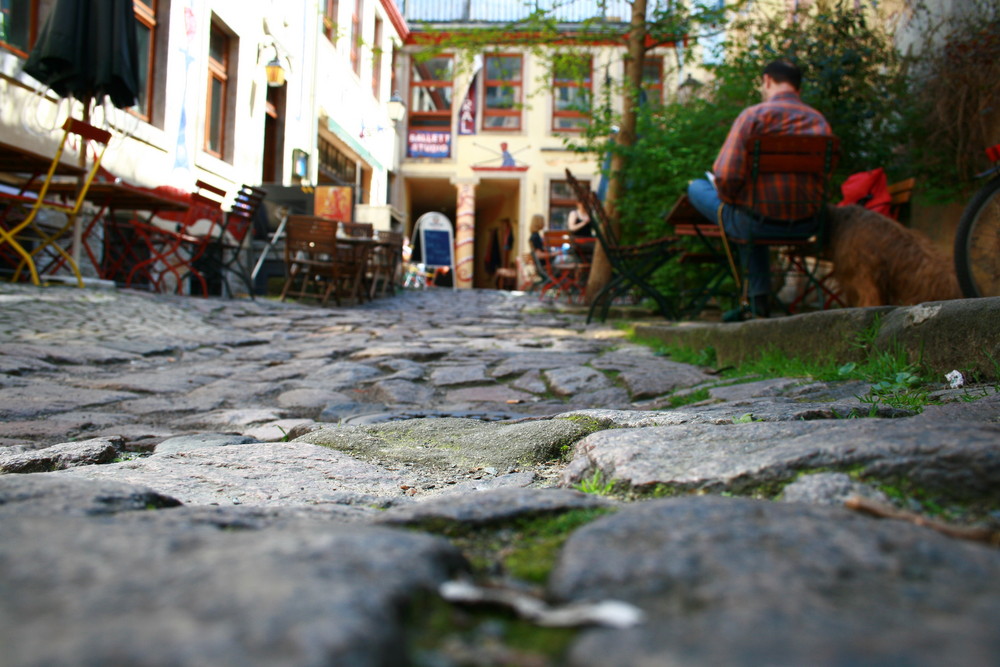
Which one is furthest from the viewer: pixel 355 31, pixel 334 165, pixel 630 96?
pixel 355 31

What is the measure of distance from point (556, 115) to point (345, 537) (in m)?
23.1

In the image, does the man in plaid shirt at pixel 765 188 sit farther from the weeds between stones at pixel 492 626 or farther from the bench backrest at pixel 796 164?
the weeds between stones at pixel 492 626

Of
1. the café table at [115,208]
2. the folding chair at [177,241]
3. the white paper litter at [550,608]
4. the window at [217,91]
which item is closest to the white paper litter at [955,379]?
the white paper litter at [550,608]

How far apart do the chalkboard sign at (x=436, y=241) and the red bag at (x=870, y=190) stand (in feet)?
48.3

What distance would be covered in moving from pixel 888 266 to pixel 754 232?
2.63 feet

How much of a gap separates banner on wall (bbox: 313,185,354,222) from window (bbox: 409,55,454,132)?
9.76 metres

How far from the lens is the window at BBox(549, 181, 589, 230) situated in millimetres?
22859

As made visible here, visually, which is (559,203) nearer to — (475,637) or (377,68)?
(377,68)

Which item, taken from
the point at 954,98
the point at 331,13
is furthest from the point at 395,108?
the point at 954,98

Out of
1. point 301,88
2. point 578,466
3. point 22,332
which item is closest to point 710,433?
point 578,466

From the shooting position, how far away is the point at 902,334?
8.05 feet

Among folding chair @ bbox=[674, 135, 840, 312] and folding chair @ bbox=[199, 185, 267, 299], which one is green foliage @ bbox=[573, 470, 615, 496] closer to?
folding chair @ bbox=[674, 135, 840, 312]

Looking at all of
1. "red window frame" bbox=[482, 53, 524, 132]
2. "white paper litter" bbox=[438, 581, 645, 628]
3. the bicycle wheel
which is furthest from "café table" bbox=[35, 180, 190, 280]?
"red window frame" bbox=[482, 53, 524, 132]


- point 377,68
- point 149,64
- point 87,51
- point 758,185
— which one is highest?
point 377,68
